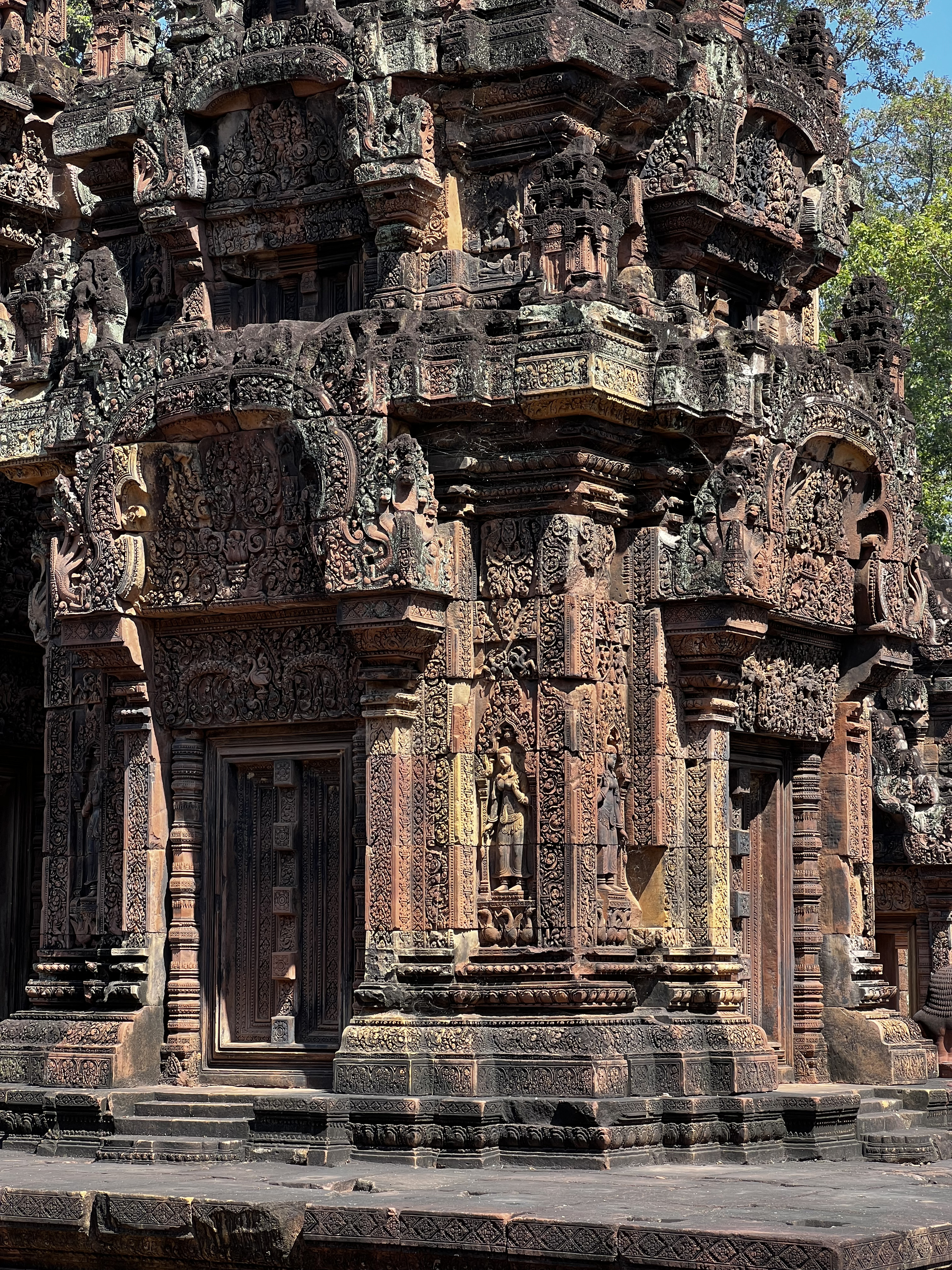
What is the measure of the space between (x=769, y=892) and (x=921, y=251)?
15.4 meters

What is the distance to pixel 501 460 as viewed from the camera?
1330 cm

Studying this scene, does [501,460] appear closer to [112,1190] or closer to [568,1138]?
[568,1138]

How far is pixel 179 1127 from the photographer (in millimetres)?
13258

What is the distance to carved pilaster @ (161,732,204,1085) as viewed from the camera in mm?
13914

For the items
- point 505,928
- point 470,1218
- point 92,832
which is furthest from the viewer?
point 92,832

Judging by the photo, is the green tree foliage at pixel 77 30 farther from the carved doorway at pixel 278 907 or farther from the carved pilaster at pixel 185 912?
the carved doorway at pixel 278 907

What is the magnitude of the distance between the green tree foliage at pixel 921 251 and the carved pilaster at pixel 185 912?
51.7 ft

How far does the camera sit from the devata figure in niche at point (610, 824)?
13.0 meters

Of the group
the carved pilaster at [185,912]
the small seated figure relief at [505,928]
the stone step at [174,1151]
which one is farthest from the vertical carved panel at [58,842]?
the small seated figure relief at [505,928]

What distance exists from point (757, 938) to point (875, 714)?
5246 millimetres

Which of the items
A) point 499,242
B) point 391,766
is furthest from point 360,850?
point 499,242

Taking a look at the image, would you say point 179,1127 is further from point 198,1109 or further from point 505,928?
point 505,928

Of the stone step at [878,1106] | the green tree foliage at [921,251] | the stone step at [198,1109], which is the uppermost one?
the green tree foliage at [921,251]

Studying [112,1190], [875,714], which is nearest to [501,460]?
[112,1190]
